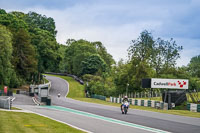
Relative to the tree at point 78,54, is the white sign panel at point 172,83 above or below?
below

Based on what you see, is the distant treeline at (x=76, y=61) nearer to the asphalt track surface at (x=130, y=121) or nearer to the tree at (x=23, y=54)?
the tree at (x=23, y=54)

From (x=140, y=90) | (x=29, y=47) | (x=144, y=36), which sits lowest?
(x=140, y=90)

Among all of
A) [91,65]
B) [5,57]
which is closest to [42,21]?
[91,65]

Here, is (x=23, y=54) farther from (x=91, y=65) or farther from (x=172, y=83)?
(x=172, y=83)

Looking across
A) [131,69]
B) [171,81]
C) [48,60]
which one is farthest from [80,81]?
[171,81]

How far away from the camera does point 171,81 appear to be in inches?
1673

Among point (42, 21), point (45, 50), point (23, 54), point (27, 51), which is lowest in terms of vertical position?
point (23, 54)

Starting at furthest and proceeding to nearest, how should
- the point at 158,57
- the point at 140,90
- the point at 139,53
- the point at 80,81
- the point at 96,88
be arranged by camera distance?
1. the point at 80,81
2. the point at 158,57
3. the point at 139,53
4. the point at 96,88
5. the point at 140,90

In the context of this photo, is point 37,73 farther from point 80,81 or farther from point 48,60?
point 80,81

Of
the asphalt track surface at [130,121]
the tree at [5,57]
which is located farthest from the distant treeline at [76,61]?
the asphalt track surface at [130,121]

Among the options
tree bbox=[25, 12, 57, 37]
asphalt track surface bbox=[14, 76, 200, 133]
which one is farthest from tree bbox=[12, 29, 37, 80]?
asphalt track surface bbox=[14, 76, 200, 133]

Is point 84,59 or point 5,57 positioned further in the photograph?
point 84,59

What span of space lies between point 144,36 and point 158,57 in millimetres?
7812

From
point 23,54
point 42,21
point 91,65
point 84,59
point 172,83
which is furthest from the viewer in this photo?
point 42,21
